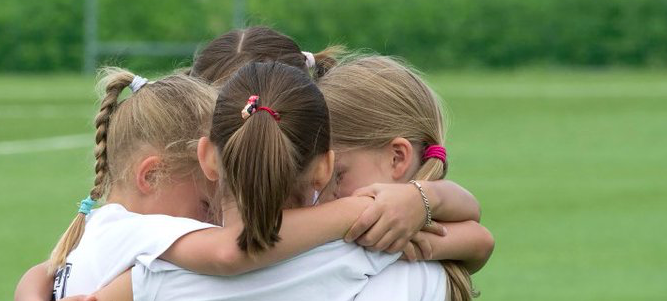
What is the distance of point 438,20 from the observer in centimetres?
3525

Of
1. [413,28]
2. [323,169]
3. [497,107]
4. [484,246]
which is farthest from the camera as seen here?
[413,28]

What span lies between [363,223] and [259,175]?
299 millimetres

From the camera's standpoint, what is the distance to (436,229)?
3.54 m

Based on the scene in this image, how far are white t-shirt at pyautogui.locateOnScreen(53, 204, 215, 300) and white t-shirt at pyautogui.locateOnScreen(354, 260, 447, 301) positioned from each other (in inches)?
14.1

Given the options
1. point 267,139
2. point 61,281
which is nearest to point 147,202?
point 61,281

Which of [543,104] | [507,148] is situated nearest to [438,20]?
[543,104]

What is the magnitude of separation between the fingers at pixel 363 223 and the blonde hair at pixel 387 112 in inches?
10.4

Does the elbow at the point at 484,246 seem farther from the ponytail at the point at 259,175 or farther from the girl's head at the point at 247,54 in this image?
the girl's head at the point at 247,54

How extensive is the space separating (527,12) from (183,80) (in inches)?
1247

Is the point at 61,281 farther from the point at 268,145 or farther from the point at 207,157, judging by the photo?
the point at 268,145

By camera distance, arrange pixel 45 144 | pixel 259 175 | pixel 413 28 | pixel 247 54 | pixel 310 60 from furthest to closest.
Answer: pixel 413 28, pixel 45 144, pixel 247 54, pixel 310 60, pixel 259 175

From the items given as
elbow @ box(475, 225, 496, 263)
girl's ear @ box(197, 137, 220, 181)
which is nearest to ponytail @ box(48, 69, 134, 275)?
girl's ear @ box(197, 137, 220, 181)

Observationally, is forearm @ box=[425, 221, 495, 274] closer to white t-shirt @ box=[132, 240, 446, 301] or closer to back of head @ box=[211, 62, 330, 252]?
white t-shirt @ box=[132, 240, 446, 301]

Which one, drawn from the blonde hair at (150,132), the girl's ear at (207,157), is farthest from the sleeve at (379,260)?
the blonde hair at (150,132)
